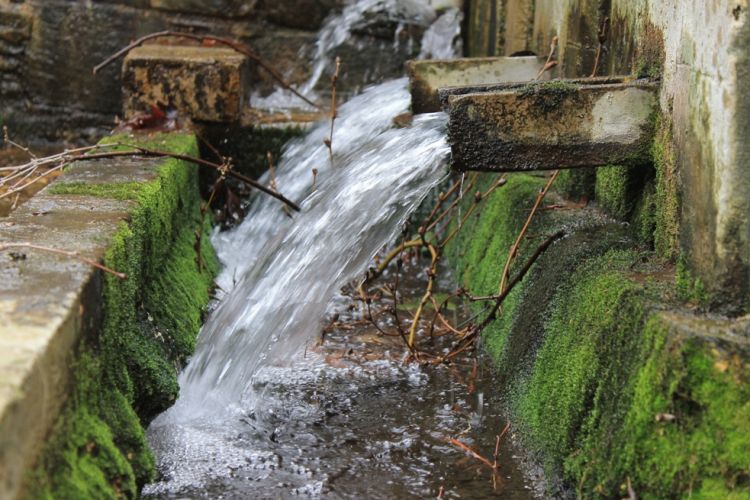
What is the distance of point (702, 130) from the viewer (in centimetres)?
293

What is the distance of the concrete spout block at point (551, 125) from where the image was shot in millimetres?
3289

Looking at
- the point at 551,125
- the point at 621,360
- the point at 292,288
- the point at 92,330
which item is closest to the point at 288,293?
the point at 292,288

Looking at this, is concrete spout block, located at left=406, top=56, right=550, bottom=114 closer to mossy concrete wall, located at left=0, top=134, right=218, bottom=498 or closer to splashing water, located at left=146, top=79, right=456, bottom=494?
splashing water, located at left=146, top=79, right=456, bottom=494

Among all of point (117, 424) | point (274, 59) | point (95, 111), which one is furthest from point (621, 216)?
point (95, 111)

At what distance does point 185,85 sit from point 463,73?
181 cm

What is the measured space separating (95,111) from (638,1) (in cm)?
472

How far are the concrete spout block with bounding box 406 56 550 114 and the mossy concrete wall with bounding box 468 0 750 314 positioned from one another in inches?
42.8

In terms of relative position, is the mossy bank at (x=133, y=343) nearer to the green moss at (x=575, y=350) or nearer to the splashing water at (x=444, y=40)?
the green moss at (x=575, y=350)

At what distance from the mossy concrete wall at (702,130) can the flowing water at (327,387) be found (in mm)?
893

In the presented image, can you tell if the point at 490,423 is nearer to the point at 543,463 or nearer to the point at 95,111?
the point at 543,463

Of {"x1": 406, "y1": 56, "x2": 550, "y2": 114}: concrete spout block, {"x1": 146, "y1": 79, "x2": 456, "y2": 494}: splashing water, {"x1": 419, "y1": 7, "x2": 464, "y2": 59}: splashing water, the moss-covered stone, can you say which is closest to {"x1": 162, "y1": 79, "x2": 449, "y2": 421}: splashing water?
{"x1": 146, "y1": 79, "x2": 456, "y2": 494}: splashing water

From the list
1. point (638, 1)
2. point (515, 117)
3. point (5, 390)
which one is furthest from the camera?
point (638, 1)

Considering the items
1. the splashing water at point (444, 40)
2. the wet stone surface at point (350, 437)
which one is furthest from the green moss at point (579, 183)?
the splashing water at point (444, 40)

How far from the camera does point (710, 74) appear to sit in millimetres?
2857
